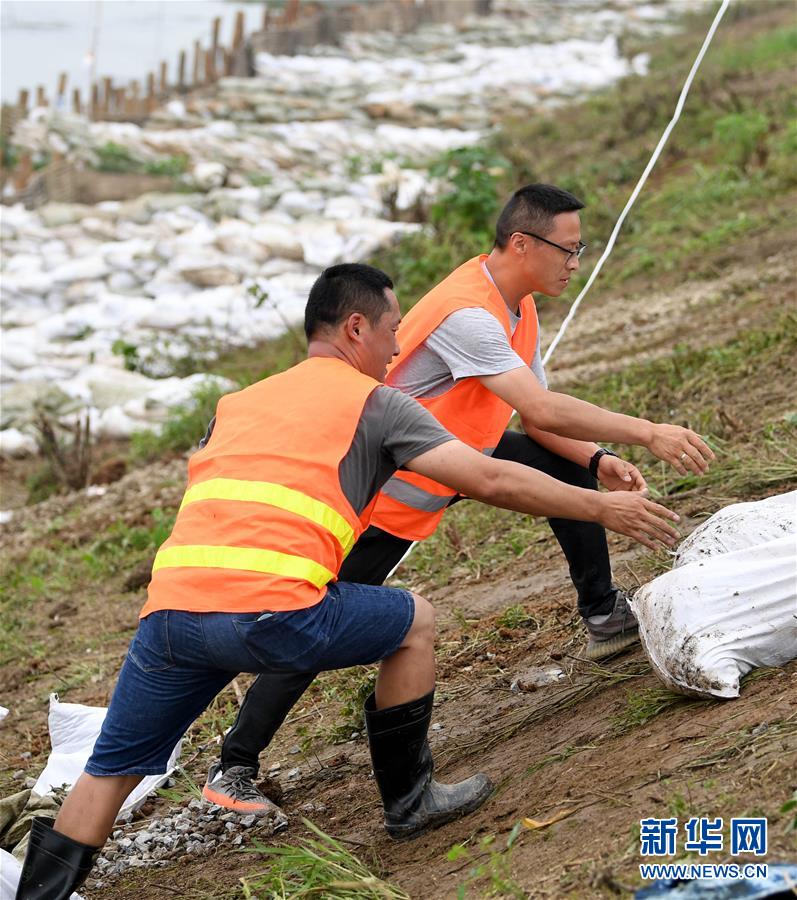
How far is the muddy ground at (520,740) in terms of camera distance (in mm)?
2635

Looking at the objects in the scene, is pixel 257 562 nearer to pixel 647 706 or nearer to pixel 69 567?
pixel 647 706

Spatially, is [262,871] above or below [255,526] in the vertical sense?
below

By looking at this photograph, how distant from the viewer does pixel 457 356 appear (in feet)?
11.0

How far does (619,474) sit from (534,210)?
770mm

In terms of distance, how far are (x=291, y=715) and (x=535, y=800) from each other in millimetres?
1502

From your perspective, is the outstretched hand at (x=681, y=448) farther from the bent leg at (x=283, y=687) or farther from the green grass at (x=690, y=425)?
the green grass at (x=690, y=425)

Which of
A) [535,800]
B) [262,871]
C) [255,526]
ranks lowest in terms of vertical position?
[262,871]

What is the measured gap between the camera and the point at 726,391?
19.4ft

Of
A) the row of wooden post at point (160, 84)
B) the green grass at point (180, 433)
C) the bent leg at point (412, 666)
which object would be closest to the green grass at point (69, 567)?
the green grass at point (180, 433)

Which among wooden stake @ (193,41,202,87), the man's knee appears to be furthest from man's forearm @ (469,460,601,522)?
wooden stake @ (193,41,202,87)

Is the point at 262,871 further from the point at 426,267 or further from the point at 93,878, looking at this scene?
the point at 426,267

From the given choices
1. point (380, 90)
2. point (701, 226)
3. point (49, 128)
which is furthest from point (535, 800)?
point (380, 90)

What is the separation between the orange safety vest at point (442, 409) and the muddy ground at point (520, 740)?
70 cm

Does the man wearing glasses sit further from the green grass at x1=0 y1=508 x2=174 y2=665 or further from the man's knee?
the green grass at x1=0 y1=508 x2=174 y2=665
